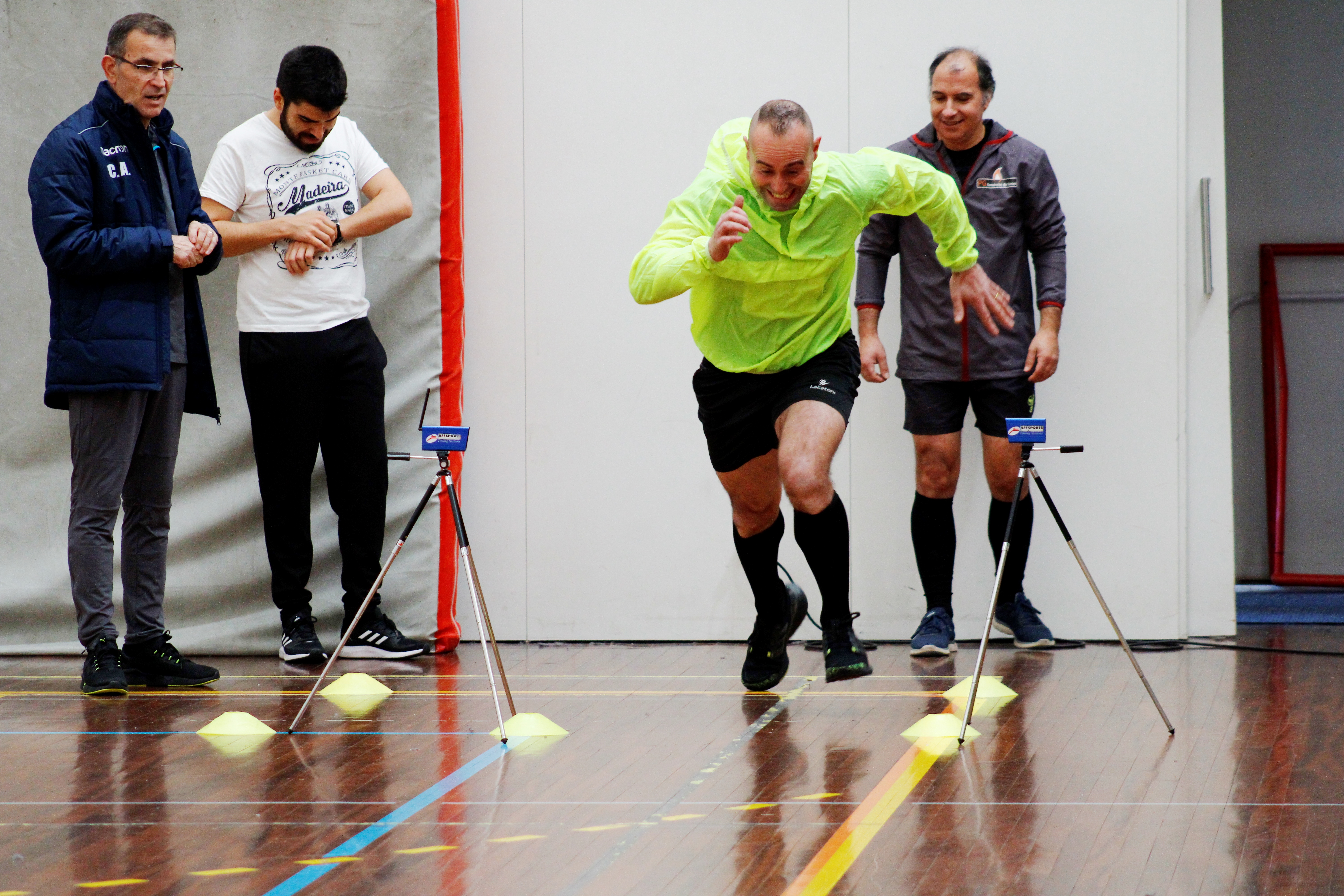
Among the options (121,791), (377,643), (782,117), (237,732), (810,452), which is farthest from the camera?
(377,643)

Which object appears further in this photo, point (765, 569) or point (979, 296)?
point (765, 569)

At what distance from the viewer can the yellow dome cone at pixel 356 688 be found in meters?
4.62

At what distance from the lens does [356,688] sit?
4.64 metres

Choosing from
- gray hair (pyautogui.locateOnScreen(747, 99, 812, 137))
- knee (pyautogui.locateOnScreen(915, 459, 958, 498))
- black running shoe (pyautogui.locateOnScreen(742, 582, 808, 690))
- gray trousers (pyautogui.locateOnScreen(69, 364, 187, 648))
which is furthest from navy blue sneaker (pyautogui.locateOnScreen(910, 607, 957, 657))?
gray trousers (pyautogui.locateOnScreen(69, 364, 187, 648))

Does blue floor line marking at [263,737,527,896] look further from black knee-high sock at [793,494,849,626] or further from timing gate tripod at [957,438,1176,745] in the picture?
timing gate tripod at [957,438,1176,745]

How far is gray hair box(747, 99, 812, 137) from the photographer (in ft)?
12.1

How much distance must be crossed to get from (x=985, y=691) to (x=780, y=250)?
149 centimetres

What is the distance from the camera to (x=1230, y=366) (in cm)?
708

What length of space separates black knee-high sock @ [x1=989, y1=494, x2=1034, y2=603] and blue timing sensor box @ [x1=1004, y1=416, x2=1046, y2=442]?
1.46 metres

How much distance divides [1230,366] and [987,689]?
3.46 meters

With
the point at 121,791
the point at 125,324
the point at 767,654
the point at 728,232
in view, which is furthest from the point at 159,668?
the point at 728,232

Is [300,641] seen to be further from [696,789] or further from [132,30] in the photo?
[696,789]

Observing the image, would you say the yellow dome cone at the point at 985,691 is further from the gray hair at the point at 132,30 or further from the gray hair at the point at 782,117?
the gray hair at the point at 132,30

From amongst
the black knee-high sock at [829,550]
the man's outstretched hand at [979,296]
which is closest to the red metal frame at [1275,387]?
the man's outstretched hand at [979,296]
